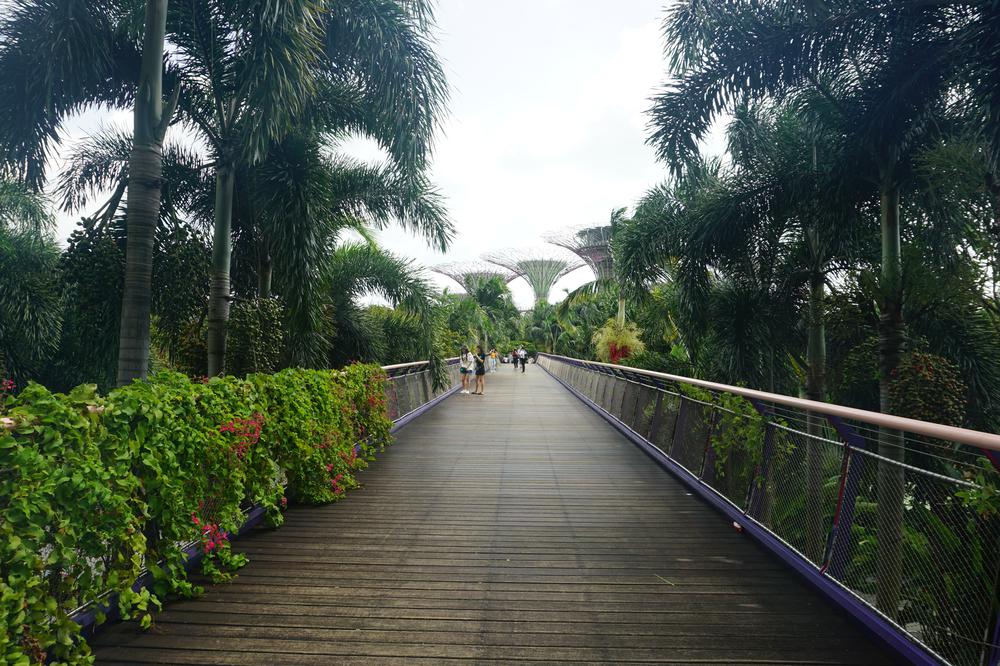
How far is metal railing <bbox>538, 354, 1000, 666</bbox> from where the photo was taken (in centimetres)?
241

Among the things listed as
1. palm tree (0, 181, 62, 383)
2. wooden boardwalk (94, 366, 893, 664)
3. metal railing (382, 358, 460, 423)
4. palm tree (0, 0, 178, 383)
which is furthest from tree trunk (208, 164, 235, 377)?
palm tree (0, 181, 62, 383)

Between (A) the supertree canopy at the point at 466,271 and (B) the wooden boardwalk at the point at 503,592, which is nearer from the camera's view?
(B) the wooden boardwalk at the point at 503,592

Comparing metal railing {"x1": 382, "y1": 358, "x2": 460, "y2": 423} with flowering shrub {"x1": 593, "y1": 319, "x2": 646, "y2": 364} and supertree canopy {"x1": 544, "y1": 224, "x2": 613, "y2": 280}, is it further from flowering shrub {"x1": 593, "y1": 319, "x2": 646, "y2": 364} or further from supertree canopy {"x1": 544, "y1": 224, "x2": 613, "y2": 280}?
supertree canopy {"x1": 544, "y1": 224, "x2": 613, "y2": 280}

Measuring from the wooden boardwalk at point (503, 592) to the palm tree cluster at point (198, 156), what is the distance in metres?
3.65

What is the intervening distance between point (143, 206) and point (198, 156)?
15.6 feet

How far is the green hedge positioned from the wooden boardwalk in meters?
0.34

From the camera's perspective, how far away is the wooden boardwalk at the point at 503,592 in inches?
110

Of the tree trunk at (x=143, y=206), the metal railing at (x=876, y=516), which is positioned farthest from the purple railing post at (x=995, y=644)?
the tree trunk at (x=143, y=206)

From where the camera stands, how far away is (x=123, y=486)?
2.61 m

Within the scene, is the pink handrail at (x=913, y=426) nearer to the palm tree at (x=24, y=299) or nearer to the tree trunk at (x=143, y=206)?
the tree trunk at (x=143, y=206)

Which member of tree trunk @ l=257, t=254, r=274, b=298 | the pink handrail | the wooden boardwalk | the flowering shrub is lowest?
the wooden boardwalk

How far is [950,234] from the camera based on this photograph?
8.45m

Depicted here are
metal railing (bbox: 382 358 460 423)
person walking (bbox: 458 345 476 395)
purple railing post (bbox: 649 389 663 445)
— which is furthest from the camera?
person walking (bbox: 458 345 476 395)

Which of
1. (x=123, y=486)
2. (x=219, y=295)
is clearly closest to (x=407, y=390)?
(x=219, y=295)
